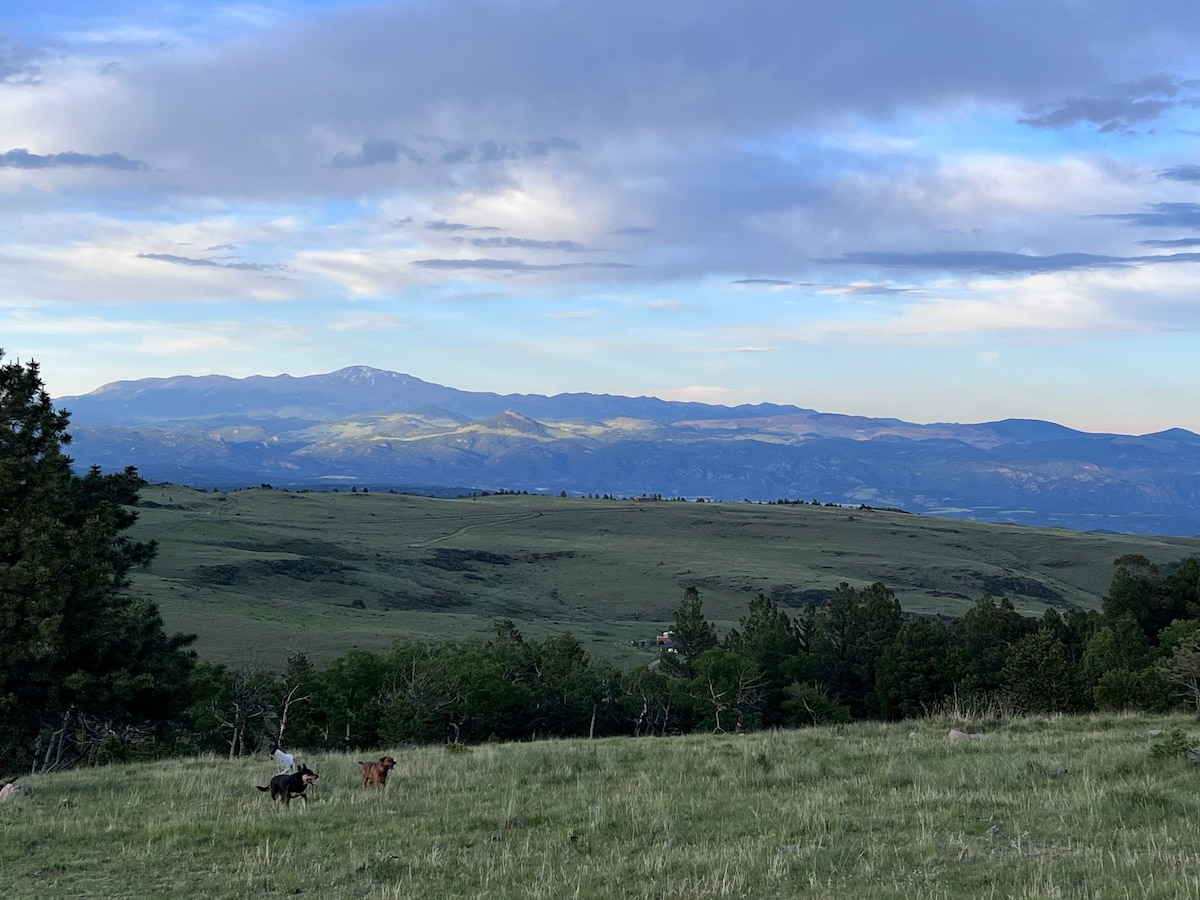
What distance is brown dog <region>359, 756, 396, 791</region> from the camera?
15.9 m

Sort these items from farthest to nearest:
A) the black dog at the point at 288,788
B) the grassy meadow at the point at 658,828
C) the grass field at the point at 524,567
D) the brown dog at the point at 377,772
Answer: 1. the grass field at the point at 524,567
2. the brown dog at the point at 377,772
3. the black dog at the point at 288,788
4. the grassy meadow at the point at 658,828

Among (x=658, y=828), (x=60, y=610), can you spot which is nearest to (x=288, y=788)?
(x=658, y=828)

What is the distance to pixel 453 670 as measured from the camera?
5147cm

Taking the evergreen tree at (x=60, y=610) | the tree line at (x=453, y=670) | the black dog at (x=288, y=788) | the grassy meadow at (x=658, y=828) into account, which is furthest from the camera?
the tree line at (x=453, y=670)

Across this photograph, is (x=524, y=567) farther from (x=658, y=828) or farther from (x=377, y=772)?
(x=658, y=828)

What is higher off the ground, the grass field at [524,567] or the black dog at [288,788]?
the black dog at [288,788]

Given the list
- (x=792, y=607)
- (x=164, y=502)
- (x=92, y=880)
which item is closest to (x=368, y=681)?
(x=92, y=880)

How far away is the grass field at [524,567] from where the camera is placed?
8550cm

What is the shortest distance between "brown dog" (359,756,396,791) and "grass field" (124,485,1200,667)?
50.1m

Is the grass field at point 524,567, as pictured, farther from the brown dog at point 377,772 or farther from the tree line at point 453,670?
the brown dog at point 377,772

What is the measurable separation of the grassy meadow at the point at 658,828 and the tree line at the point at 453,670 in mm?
8507

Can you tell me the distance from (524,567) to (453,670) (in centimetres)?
8471

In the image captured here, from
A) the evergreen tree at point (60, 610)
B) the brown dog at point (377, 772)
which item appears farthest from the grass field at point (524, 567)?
the brown dog at point (377, 772)

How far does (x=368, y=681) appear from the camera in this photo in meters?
52.6
